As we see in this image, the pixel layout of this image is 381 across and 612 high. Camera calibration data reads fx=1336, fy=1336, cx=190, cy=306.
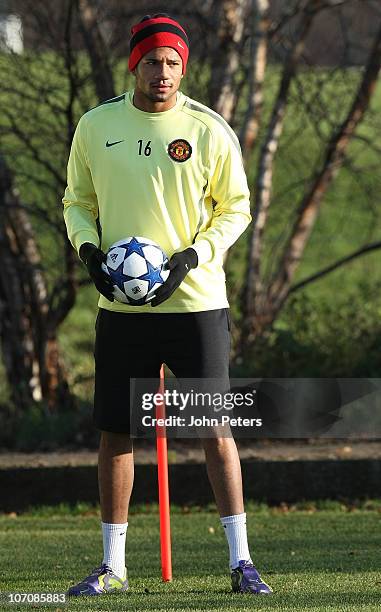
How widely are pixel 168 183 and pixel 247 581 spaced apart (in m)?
1.57

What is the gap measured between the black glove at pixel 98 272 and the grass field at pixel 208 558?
A: 3.90ft

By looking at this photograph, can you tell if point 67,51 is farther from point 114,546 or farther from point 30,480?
point 114,546

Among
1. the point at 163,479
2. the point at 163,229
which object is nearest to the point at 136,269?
the point at 163,229

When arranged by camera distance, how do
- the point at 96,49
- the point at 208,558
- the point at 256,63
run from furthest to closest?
1. the point at 256,63
2. the point at 96,49
3. the point at 208,558

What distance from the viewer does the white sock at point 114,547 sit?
5398 millimetres

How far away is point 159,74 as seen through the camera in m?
5.21

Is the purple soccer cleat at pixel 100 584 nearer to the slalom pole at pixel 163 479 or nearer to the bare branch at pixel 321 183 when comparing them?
the slalom pole at pixel 163 479

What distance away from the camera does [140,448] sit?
362 inches

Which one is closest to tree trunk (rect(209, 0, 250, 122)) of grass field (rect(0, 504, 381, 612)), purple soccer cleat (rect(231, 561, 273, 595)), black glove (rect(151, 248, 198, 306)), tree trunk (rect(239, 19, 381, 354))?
tree trunk (rect(239, 19, 381, 354))

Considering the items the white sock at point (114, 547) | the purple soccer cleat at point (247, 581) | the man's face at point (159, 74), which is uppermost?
the man's face at point (159, 74)

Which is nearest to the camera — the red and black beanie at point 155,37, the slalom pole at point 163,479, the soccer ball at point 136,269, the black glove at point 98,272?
the soccer ball at point 136,269

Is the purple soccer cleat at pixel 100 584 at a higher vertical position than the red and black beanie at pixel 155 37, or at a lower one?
lower

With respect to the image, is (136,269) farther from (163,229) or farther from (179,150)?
(179,150)

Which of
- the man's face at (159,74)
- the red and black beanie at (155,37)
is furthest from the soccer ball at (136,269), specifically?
the red and black beanie at (155,37)
